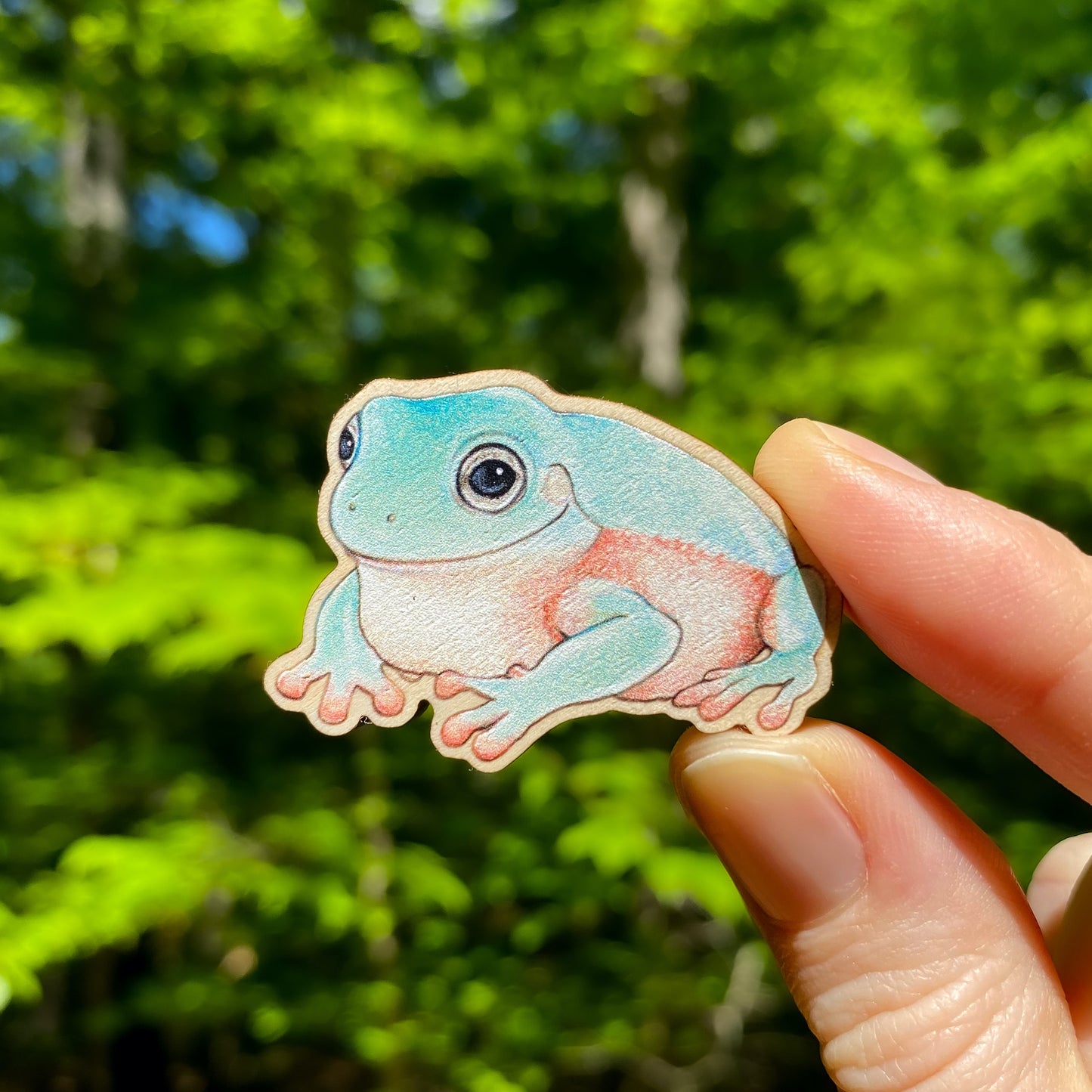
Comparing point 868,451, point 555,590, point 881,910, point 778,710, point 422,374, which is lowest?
point 422,374

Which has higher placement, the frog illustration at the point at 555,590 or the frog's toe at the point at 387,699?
the frog illustration at the point at 555,590

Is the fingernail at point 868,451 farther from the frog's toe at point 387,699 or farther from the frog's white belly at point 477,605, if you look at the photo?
the frog's toe at point 387,699

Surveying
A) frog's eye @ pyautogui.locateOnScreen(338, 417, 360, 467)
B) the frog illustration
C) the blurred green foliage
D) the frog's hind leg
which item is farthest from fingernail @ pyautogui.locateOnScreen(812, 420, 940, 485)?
the blurred green foliage

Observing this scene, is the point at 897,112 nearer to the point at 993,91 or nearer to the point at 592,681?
the point at 993,91

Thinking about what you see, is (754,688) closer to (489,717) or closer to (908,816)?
(908,816)

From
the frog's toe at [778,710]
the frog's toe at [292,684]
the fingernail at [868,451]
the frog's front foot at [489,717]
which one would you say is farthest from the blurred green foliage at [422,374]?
the fingernail at [868,451]

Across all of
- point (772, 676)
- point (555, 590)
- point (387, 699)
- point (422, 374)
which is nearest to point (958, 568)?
point (772, 676)
